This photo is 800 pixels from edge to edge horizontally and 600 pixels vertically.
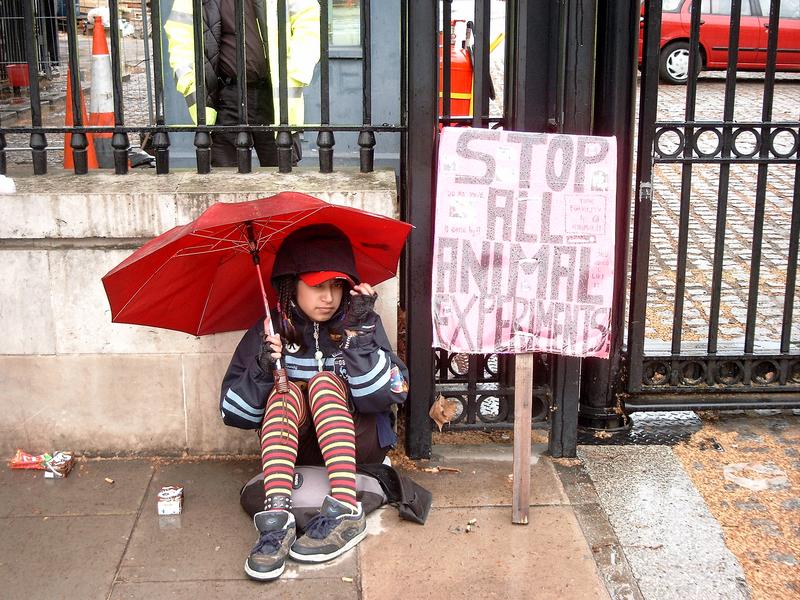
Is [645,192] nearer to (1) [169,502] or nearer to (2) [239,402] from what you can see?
(2) [239,402]

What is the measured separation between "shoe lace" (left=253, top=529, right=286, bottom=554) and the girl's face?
0.79 metres

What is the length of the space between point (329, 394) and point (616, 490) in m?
1.25

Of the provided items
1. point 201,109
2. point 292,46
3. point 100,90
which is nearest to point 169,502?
point 201,109

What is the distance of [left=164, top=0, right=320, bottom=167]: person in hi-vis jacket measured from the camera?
15.8ft

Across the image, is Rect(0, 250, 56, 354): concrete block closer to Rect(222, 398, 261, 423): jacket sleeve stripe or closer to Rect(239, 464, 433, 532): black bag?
Rect(222, 398, 261, 423): jacket sleeve stripe

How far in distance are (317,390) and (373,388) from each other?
8.3 inches

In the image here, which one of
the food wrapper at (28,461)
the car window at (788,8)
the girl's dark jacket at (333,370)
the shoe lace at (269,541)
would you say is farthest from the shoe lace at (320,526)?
the car window at (788,8)

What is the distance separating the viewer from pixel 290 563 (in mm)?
3393

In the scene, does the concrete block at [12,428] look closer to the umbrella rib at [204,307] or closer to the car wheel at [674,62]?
the umbrella rib at [204,307]

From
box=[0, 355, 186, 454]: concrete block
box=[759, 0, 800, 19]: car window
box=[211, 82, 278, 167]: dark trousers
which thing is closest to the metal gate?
box=[0, 355, 186, 454]: concrete block

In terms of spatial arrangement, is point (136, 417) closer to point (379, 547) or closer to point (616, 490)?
point (379, 547)

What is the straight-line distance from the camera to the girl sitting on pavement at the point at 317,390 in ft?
11.4

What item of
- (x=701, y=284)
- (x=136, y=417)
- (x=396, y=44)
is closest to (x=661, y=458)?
(x=136, y=417)

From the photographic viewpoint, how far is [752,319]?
452 centimetres
